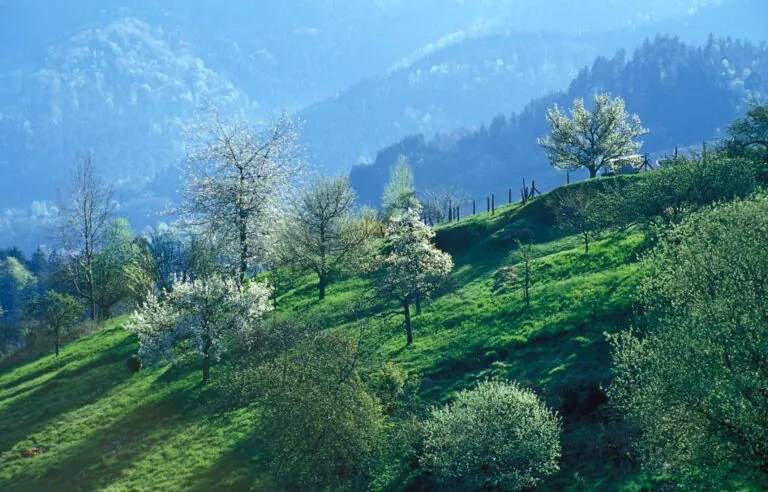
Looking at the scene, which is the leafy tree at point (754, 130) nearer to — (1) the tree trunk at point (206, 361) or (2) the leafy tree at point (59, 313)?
(1) the tree trunk at point (206, 361)

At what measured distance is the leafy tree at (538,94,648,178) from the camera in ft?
312

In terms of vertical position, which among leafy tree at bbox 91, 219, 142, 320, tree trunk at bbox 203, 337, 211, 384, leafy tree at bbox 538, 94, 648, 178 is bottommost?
tree trunk at bbox 203, 337, 211, 384

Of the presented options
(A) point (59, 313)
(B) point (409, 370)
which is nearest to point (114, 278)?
(A) point (59, 313)

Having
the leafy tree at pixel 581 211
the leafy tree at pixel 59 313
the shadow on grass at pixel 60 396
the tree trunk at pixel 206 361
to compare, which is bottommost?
the shadow on grass at pixel 60 396

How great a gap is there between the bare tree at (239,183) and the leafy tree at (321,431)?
29956 millimetres

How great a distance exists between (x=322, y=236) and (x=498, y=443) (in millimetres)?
40479

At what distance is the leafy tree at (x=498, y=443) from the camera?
3288 cm

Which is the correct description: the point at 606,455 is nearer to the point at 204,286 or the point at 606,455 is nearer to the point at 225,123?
the point at 204,286

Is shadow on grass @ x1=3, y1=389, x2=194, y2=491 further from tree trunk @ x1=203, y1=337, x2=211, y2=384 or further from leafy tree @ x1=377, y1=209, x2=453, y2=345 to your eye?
leafy tree @ x1=377, y1=209, x2=453, y2=345

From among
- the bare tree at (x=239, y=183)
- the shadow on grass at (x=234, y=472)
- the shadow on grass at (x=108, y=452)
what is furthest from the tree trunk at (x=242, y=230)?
the shadow on grass at (x=234, y=472)

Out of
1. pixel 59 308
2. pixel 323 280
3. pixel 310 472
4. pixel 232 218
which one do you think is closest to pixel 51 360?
pixel 59 308

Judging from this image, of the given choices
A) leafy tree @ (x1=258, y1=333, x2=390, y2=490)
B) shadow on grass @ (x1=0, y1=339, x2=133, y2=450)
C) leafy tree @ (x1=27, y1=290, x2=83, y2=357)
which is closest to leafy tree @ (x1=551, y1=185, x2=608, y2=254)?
leafy tree @ (x1=258, y1=333, x2=390, y2=490)

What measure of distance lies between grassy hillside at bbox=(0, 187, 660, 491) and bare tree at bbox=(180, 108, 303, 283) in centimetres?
987

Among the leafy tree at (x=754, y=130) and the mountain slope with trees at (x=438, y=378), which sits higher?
the leafy tree at (x=754, y=130)
